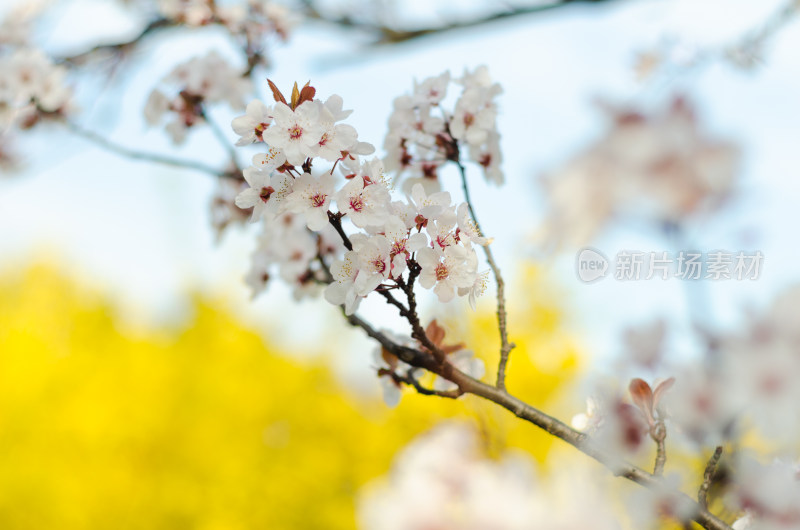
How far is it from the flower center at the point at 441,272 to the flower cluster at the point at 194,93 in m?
1.04

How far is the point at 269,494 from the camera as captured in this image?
15.8 feet

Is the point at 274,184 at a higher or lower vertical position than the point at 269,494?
lower

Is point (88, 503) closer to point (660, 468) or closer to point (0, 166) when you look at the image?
point (0, 166)

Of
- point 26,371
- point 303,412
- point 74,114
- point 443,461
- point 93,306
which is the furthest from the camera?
point 93,306

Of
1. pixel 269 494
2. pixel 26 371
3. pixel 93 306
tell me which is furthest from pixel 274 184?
pixel 93 306

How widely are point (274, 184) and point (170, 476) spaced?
572cm

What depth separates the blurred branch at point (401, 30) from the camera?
233cm

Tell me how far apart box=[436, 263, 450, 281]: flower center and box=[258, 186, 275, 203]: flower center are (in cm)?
25

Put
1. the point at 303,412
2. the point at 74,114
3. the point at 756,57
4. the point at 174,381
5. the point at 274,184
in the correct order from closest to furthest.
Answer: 1. the point at 274,184
2. the point at 74,114
3. the point at 756,57
4. the point at 303,412
5. the point at 174,381

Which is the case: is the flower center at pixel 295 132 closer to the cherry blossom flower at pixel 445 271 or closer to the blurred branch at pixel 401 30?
the cherry blossom flower at pixel 445 271

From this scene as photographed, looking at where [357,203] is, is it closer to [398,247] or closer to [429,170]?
[398,247]

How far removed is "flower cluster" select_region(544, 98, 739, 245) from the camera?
945 mm

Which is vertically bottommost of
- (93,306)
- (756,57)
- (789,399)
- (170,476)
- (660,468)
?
(660,468)

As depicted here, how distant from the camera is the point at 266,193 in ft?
2.64
